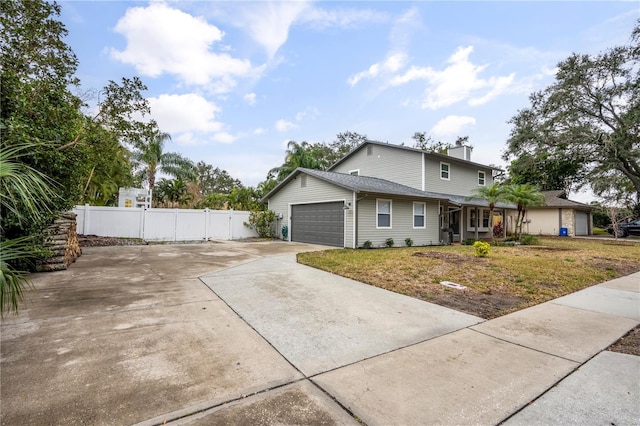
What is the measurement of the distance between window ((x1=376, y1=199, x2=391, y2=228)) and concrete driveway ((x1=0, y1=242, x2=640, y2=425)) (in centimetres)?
824

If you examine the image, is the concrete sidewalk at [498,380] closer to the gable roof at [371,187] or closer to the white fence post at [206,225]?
the gable roof at [371,187]

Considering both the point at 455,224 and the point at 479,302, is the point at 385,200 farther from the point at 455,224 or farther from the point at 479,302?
the point at 479,302

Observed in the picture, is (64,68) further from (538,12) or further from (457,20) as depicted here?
(538,12)

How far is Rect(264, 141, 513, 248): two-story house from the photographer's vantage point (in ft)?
41.7

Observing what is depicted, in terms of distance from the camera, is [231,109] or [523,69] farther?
[231,109]

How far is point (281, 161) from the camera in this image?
25312 millimetres

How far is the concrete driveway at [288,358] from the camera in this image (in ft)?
6.65

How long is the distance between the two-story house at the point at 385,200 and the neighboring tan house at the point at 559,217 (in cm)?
797

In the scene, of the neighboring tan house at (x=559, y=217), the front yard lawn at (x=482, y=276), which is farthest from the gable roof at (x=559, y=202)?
the front yard lawn at (x=482, y=276)

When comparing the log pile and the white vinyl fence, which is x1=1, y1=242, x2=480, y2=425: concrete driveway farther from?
the white vinyl fence

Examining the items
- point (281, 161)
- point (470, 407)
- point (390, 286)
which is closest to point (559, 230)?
point (281, 161)

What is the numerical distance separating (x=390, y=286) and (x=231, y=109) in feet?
42.4

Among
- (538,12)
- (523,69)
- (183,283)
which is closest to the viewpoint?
(183,283)

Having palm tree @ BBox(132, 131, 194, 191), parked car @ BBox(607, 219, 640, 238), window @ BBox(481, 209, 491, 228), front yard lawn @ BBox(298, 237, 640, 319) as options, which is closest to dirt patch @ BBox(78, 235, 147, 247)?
palm tree @ BBox(132, 131, 194, 191)
